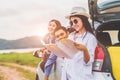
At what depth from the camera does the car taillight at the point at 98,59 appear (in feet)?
17.4

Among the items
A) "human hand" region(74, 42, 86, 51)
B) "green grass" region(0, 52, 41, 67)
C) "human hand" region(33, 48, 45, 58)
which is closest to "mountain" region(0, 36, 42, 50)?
"green grass" region(0, 52, 41, 67)

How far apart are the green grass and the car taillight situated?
516 cm

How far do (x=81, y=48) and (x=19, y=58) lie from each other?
6.53 m

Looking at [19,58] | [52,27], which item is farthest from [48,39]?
[19,58]

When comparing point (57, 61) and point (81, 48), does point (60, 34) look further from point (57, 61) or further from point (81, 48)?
point (81, 48)

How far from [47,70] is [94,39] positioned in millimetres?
1398

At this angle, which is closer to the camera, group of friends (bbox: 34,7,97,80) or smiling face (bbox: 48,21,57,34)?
group of friends (bbox: 34,7,97,80)

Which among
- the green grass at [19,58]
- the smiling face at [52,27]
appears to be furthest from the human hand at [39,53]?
the green grass at [19,58]

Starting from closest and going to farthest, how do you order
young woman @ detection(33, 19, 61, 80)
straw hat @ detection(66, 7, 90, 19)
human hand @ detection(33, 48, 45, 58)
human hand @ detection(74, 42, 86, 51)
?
human hand @ detection(74, 42, 86, 51)
straw hat @ detection(66, 7, 90, 19)
young woman @ detection(33, 19, 61, 80)
human hand @ detection(33, 48, 45, 58)

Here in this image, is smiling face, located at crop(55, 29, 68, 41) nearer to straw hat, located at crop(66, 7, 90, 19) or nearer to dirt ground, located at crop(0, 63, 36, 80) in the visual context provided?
straw hat, located at crop(66, 7, 90, 19)

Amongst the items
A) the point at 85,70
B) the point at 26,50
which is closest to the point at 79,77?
the point at 85,70

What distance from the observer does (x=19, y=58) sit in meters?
11.8

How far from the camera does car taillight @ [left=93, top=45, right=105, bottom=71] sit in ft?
17.4

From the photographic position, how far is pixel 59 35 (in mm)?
6344
